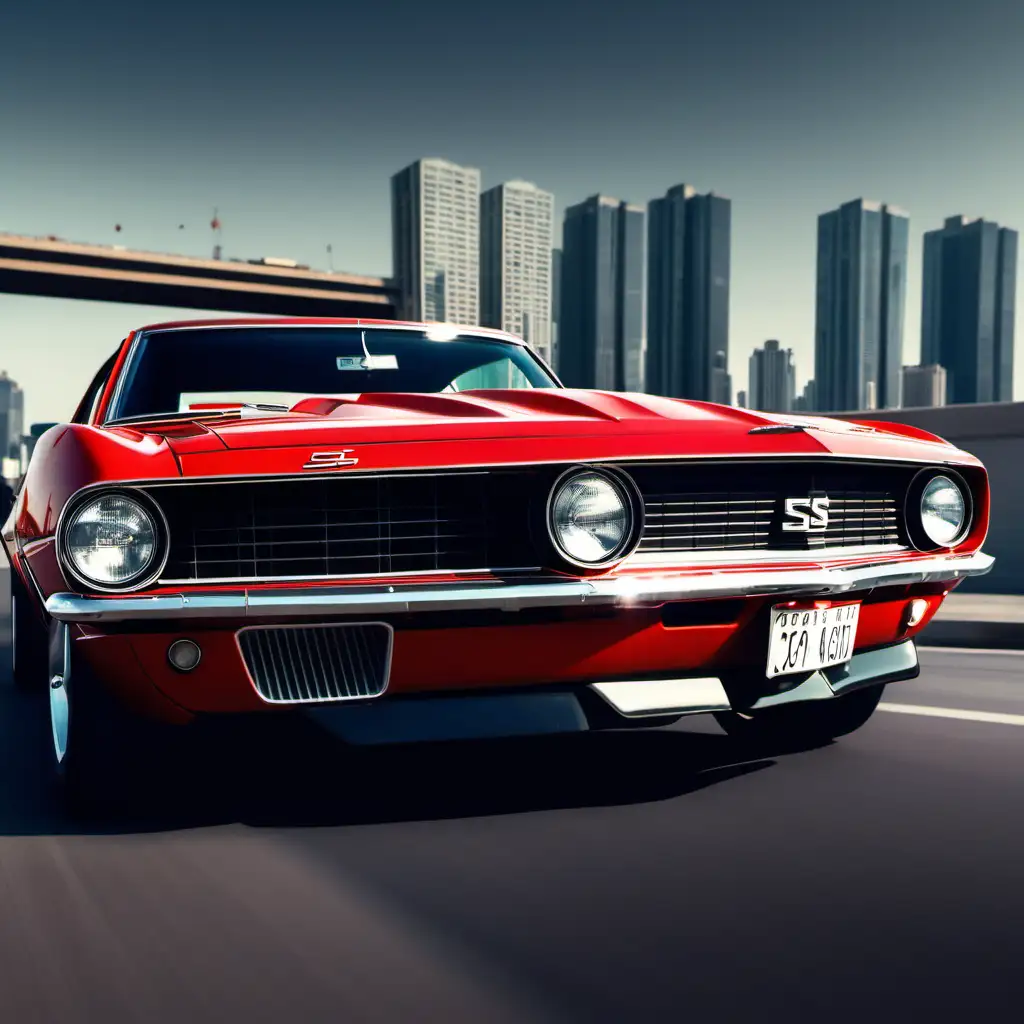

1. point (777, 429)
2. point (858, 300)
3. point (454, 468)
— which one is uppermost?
point (858, 300)

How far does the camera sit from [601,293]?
10175cm

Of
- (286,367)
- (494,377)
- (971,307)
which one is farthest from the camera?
(971,307)

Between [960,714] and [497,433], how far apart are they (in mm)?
2516

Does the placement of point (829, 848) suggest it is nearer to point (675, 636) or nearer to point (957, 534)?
point (675, 636)

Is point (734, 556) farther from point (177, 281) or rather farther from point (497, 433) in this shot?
point (177, 281)

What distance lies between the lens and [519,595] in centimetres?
273

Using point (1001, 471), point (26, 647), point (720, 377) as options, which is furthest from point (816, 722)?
point (720, 377)

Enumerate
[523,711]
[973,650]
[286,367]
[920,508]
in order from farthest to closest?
[973,650]
[286,367]
[920,508]
[523,711]

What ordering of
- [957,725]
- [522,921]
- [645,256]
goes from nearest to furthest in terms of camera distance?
[522,921] → [957,725] → [645,256]

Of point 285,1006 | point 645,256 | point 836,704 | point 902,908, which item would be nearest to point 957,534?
point 836,704

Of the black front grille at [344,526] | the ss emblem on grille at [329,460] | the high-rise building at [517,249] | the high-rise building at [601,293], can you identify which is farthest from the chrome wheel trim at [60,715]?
the high-rise building at [601,293]

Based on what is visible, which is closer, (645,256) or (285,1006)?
(285,1006)

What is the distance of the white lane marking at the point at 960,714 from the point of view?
14.2ft

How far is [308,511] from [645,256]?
106975 mm
